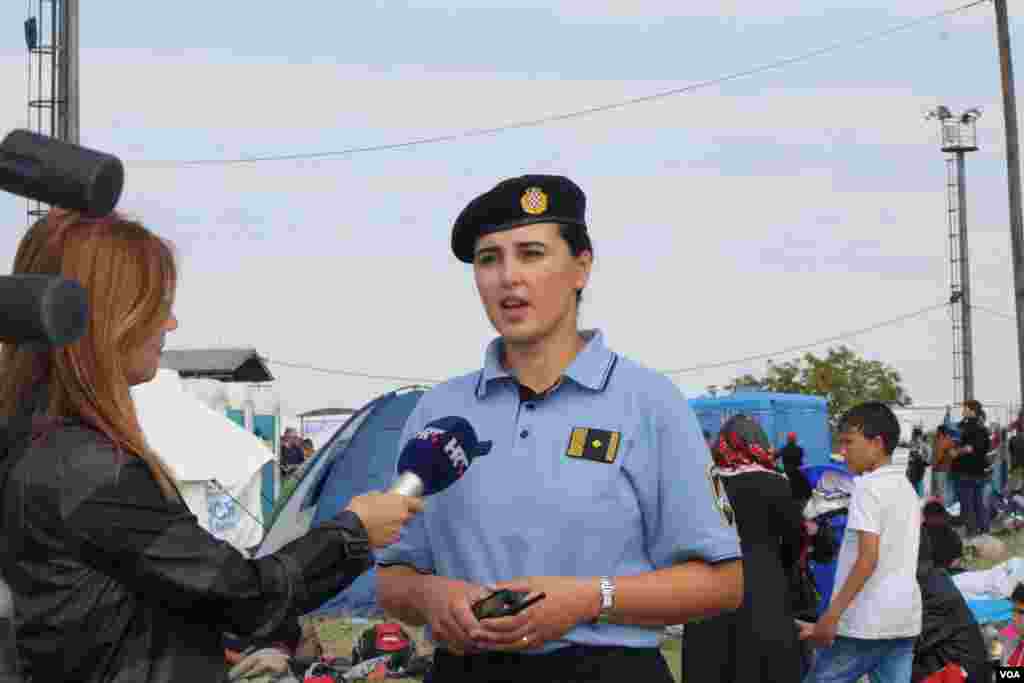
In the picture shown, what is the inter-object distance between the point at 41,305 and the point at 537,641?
67.6 inches

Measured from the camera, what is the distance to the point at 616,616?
343 centimetres

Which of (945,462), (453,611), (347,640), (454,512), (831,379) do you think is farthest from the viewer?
(831,379)

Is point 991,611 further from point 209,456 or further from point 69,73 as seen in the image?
point 69,73

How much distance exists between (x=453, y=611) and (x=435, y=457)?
0.35 m

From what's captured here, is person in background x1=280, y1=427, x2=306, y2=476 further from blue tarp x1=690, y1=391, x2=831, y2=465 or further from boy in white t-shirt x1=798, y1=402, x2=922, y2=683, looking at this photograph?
boy in white t-shirt x1=798, y1=402, x2=922, y2=683

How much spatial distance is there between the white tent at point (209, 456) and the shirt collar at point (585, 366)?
1251cm

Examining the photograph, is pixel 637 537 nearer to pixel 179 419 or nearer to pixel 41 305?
pixel 41 305

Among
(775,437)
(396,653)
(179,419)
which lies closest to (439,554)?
(396,653)

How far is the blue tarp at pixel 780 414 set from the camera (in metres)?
26.9

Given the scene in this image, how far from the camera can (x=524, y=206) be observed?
3727 millimetres

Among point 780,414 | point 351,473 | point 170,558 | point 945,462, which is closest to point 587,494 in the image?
point 170,558

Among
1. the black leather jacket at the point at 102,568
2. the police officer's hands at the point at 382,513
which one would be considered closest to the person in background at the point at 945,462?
the police officer's hands at the point at 382,513

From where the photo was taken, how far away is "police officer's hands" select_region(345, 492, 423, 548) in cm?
300

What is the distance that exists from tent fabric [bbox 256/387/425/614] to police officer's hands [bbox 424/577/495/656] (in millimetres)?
9896
